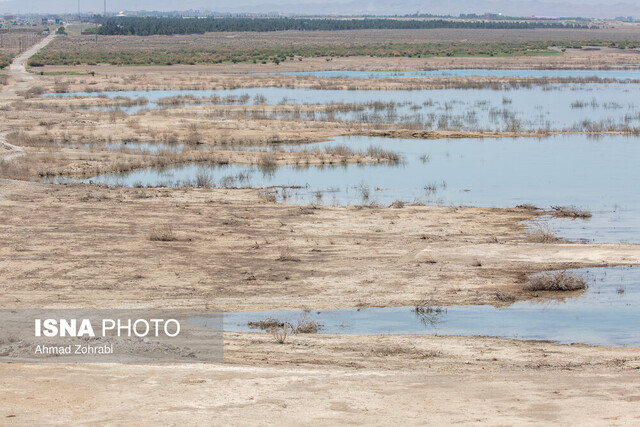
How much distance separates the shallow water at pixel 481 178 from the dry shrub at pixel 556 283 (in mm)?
3961

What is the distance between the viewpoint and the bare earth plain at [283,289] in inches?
377

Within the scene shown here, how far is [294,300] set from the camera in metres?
15.2

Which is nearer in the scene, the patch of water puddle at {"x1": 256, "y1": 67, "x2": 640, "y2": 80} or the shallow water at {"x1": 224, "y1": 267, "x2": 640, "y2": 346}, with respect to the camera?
the shallow water at {"x1": 224, "y1": 267, "x2": 640, "y2": 346}

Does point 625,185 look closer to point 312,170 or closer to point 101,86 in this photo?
point 312,170

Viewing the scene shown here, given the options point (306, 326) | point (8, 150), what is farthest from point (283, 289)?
point (8, 150)

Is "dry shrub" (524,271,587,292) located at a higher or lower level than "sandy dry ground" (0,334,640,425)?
lower

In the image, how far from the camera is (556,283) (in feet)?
52.3

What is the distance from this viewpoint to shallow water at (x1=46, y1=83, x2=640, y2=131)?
1628 inches

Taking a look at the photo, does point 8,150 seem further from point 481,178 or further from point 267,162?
point 481,178

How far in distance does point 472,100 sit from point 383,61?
35806mm

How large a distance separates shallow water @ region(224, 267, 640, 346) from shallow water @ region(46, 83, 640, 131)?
2438 centimetres

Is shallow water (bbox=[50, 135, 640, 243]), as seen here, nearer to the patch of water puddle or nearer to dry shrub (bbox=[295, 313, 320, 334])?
dry shrub (bbox=[295, 313, 320, 334])

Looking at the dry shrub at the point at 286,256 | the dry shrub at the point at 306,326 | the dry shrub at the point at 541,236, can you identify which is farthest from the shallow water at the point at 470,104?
the dry shrub at the point at 306,326

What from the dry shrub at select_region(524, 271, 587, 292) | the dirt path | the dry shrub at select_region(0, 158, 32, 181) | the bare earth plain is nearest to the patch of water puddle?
the dirt path
